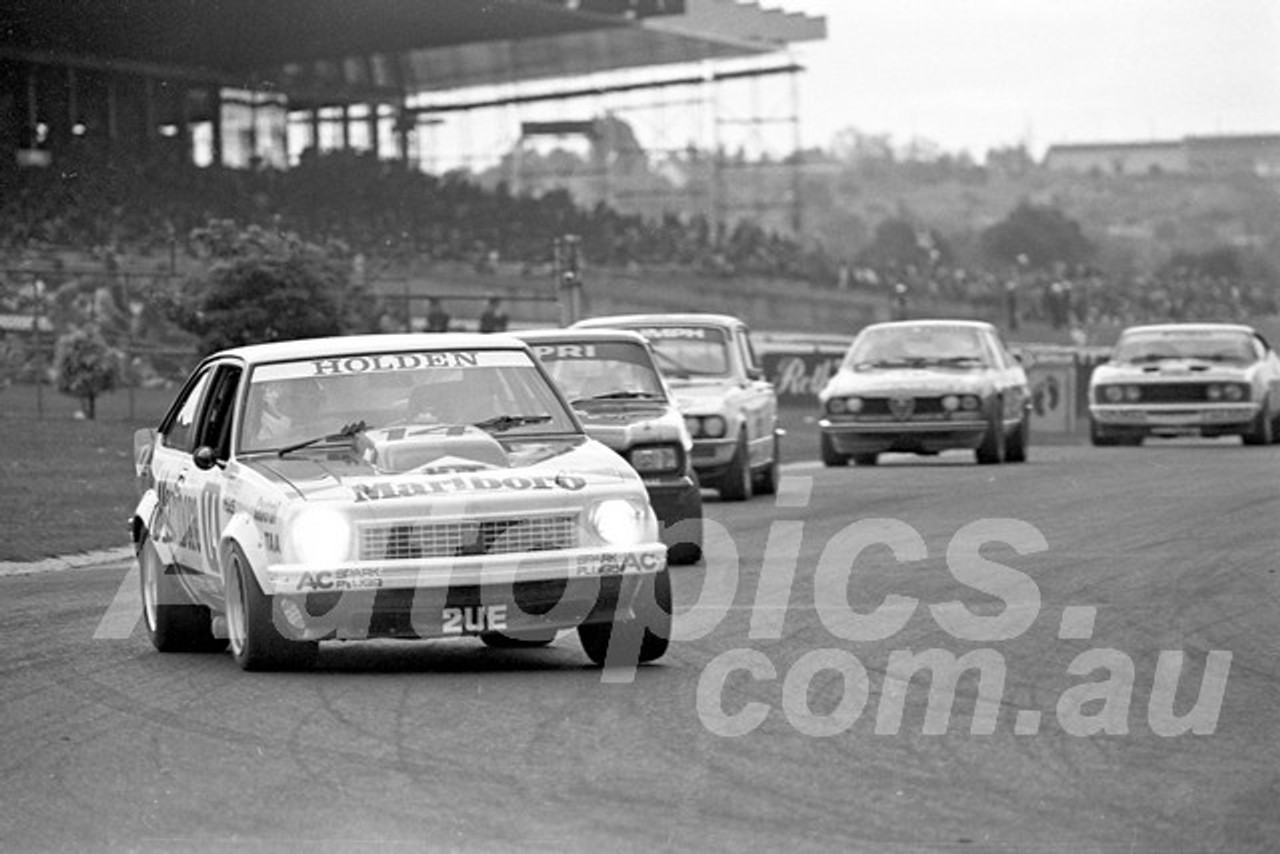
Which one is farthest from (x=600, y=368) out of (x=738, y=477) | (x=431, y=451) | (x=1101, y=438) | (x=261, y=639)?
(x=1101, y=438)

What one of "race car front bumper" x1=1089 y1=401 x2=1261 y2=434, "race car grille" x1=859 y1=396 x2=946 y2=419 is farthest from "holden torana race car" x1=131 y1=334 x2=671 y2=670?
"race car front bumper" x1=1089 y1=401 x2=1261 y2=434

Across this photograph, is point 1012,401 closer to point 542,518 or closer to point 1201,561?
point 1201,561

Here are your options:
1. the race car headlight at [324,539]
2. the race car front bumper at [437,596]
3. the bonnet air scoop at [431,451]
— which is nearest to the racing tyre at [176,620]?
the bonnet air scoop at [431,451]

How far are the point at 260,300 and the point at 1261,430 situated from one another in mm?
11608

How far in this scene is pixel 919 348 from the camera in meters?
28.0

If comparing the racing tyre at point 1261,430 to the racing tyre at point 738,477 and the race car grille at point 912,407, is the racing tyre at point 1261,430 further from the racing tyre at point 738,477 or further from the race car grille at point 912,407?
the racing tyre at point 738,477

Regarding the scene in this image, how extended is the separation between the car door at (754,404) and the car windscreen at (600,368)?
4.08 m

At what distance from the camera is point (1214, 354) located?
32.4 m

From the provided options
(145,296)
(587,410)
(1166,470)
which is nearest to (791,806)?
(587,410)

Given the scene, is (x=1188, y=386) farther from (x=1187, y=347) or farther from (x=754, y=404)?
(x=754, y=404)

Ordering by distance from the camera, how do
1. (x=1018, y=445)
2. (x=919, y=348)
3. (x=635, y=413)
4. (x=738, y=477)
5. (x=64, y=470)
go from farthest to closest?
(x=1018, y=445)
(x=919, y=348)
(x=64, y=470)
(x=738, y=477)
(x=635, y=413)

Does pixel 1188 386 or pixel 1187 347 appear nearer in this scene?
pixel 1188 386

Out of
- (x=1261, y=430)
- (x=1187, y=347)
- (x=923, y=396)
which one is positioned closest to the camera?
(x=923, y=396)

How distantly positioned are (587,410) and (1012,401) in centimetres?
1132
